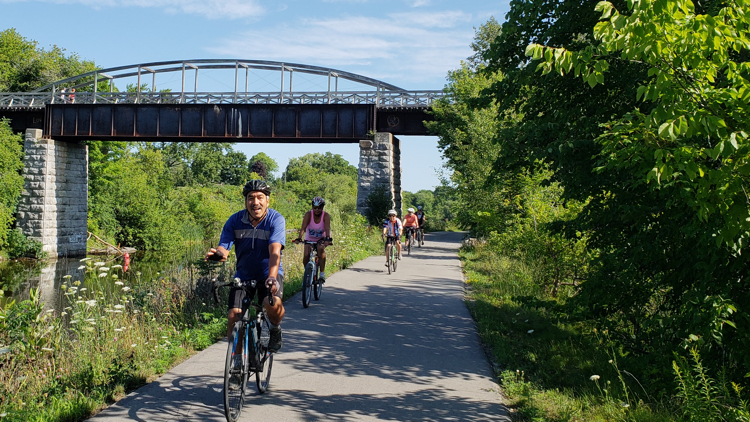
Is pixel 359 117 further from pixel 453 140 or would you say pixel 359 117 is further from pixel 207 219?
pixel 207 219

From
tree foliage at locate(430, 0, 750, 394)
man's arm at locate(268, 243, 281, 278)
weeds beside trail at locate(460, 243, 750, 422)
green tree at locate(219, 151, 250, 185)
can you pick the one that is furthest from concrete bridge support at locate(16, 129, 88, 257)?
green tree at locate(219, 151, 250, 185)

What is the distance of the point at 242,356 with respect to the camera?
16.1 feet

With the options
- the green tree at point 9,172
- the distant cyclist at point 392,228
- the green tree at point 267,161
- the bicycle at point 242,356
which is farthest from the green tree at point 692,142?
the green tree at point 267,161

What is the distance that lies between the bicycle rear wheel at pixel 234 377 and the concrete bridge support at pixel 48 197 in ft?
114

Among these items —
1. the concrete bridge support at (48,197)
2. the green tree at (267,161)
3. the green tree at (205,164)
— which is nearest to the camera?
the concrete bridge support at (48,197)

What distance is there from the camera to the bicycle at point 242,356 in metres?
4.70

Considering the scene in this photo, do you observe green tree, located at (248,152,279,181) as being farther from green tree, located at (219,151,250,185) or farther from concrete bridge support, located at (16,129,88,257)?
concrete bridge support, located at (16,129,88,257)

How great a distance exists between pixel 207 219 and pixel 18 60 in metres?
25.0

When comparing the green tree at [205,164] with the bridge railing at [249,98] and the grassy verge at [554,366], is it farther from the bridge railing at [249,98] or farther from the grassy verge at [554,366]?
the grassy verge at [554,366]

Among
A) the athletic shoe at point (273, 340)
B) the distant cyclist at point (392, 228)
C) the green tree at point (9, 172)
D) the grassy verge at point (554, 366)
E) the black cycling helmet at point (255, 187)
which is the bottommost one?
the grassy verge at point (554, 366)

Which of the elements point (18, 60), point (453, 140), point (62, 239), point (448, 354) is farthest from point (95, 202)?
point (448, 354)

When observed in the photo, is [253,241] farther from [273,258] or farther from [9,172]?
[9,172]

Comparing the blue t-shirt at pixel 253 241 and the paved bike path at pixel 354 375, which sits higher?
the blue t-shirt at pixel 253 241

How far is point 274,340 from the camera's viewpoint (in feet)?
19.0
